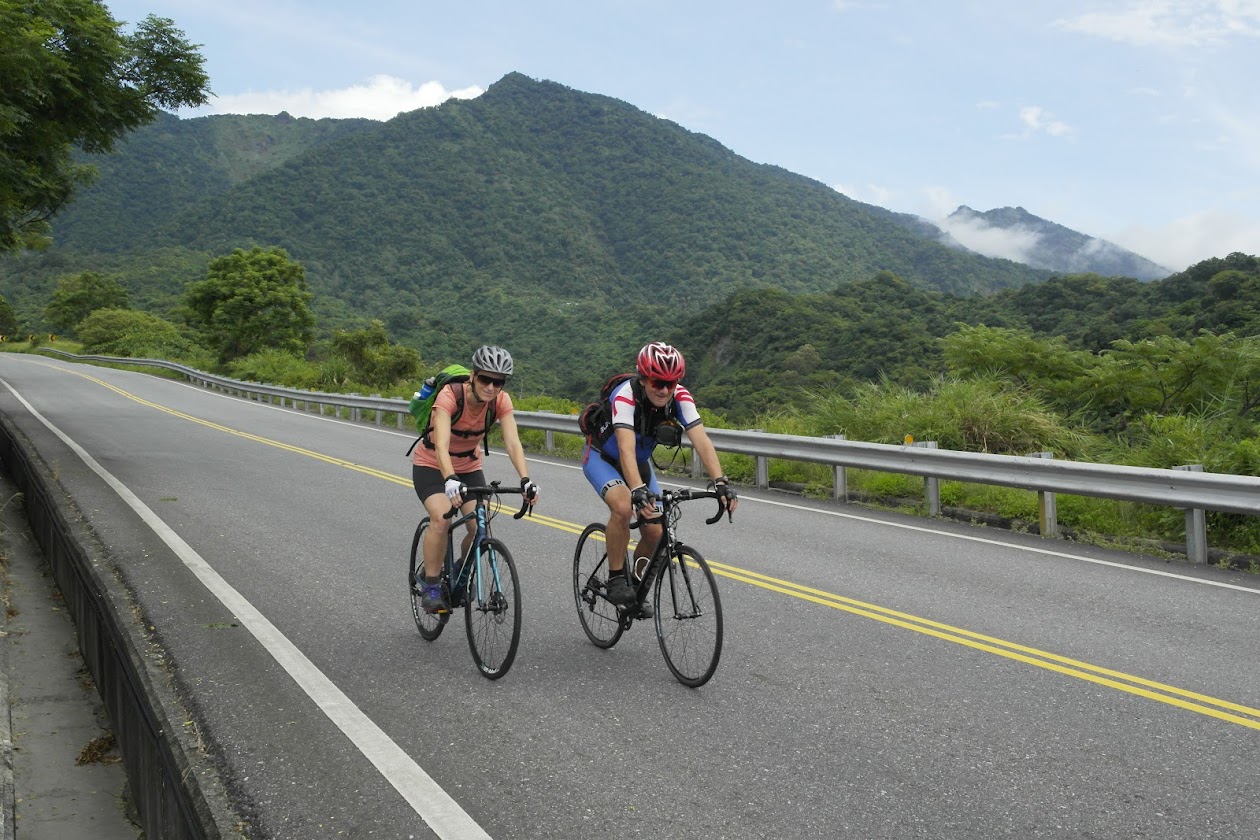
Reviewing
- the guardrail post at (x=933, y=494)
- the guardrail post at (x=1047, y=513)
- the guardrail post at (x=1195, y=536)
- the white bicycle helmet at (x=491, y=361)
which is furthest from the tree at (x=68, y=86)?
the guardrail post at (x=1195, y=536)

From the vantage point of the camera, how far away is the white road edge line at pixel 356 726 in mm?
3994


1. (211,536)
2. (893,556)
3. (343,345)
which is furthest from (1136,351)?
(343,345)

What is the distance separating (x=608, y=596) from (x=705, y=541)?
3.83 metres

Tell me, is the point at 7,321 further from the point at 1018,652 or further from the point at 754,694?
the point at 1018,652

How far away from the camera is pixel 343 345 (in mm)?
43812

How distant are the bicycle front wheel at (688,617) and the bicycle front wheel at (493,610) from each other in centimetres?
82

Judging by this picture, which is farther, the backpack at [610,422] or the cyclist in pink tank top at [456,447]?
the cyclist in pink tank top at [456,447]

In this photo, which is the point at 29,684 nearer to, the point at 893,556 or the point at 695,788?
the point at 695,788

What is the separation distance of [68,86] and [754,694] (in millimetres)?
12027

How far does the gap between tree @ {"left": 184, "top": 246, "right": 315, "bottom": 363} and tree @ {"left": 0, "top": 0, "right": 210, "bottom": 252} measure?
142ft

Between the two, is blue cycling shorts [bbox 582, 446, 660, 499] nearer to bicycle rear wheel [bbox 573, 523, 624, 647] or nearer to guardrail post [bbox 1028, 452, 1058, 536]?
bicycle rear wheel [bbox 573, 523, 624, 647]

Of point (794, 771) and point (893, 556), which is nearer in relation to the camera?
point (794, 771)

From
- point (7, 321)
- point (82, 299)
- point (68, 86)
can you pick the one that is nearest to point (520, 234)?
point (82, 299)

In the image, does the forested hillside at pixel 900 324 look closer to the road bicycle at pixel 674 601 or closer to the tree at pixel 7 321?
the road bicycle at pixel 674 601
